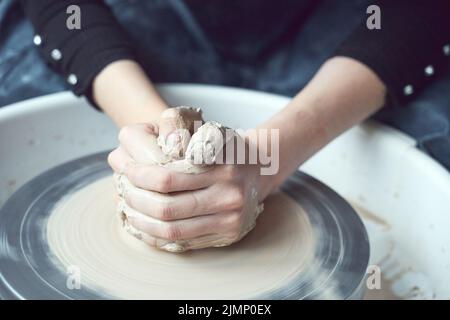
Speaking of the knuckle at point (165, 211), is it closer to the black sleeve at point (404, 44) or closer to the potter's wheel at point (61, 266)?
the potter's wheel at point (61, 266)

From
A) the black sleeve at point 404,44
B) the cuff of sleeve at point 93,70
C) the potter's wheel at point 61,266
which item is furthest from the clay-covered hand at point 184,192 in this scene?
the black sleeve at point 404,44

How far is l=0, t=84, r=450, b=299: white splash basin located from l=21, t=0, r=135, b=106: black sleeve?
0.13 metres

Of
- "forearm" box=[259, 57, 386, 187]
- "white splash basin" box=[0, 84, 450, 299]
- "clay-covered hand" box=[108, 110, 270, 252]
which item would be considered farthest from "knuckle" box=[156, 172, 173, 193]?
"white splash basin" box=[0, 84, 450, 299]

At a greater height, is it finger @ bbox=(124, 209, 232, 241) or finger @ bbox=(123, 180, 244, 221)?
finger @ bbox=(123, 180, 244, 221)

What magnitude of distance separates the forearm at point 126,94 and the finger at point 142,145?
0.28 m

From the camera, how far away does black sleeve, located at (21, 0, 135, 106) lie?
1.74 metres

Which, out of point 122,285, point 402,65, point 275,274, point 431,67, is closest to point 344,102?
point 402,65

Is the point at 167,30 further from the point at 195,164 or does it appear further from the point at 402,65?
the point at 195,164

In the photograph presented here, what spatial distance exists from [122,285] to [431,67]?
1118 millimetres

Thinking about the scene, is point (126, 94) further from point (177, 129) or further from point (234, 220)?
point (234, 220)

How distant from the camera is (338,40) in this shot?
76.1 inches

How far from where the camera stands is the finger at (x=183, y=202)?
1.18 meters

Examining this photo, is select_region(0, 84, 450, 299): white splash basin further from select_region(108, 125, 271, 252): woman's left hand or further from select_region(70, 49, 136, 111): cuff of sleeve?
select_region(108, 125, 271, 252): woman's left hand

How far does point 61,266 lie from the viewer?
124 centimetres
